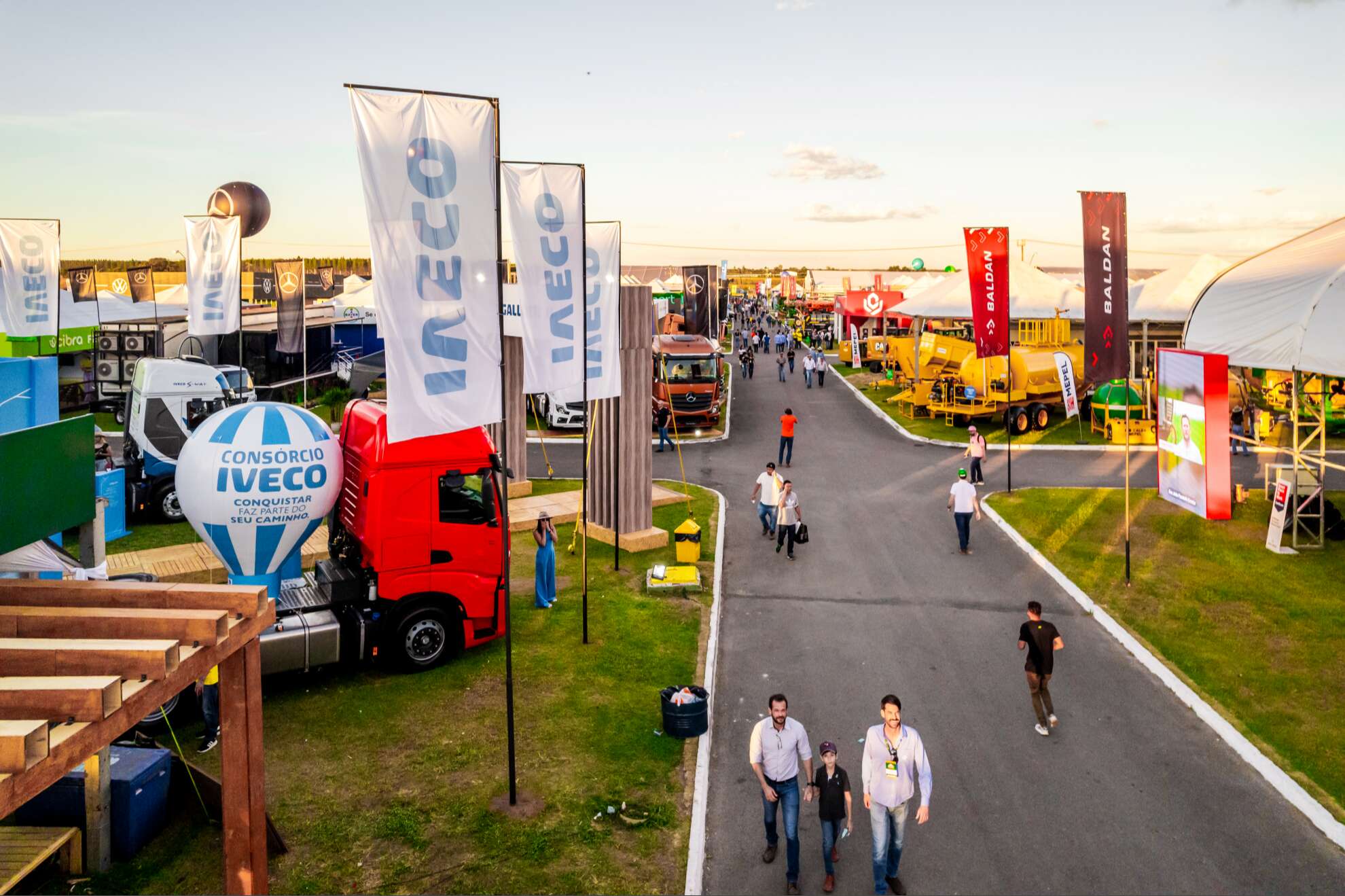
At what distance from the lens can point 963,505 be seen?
18031mm

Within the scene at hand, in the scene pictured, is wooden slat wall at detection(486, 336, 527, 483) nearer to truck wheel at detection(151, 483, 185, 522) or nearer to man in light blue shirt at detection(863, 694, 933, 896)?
truck wheel at detection(151, 483, 185, 522)

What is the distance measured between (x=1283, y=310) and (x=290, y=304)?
2511 cm

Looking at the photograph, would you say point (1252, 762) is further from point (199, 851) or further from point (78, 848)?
point (78, 848)

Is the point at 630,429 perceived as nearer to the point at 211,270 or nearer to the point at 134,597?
the point at 211,270

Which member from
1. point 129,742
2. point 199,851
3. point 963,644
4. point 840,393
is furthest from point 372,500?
point 840,393

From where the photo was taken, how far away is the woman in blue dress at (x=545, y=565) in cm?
1479

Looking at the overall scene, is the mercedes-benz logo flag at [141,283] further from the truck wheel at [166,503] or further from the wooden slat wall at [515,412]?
the wooden slat wall at [515,412]

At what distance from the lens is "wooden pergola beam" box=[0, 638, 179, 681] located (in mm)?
5406

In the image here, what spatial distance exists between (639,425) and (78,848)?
38.4 ft

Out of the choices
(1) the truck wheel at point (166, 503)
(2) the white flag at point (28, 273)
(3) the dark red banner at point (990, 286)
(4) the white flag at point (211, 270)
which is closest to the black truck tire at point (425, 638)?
(1) the truck wheel at point (166, 503)

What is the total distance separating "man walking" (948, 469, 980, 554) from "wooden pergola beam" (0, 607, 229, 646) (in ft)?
46.7

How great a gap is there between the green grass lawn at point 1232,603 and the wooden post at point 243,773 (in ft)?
31.4

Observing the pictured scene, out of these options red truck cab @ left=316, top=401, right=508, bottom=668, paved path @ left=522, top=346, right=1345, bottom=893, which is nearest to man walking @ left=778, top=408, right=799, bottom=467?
paved path @ left=522, top=346, right=1345, bottom=893

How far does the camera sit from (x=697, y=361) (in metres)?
34.8
